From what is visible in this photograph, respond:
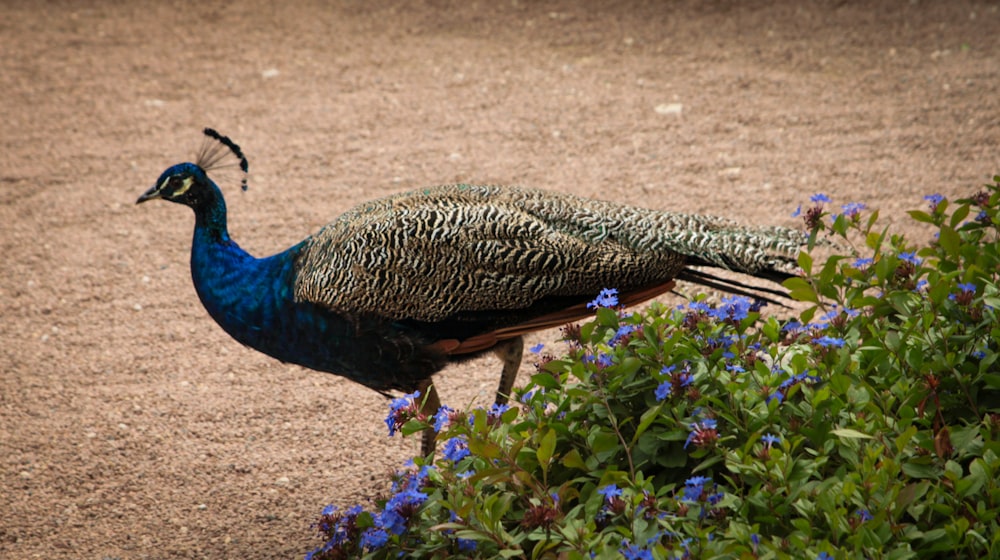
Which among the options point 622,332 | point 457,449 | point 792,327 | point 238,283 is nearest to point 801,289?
point 792,327

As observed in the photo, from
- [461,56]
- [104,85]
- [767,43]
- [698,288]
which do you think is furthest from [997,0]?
[104,85]

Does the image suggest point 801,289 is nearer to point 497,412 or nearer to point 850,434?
point 850,434

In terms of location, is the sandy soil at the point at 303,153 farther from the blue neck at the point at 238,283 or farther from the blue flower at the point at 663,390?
the blue flower at the point at 663,390

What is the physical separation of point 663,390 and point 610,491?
→ 27 centimetres

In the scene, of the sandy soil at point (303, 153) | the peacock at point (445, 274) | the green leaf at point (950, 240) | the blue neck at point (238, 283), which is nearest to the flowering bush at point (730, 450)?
the green leaf at point (950, 240)

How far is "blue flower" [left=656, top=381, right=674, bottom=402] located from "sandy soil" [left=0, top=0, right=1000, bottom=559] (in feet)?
5.14

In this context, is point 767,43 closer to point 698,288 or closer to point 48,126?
point 698,288

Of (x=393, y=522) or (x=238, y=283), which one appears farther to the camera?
(x=238, y=283)

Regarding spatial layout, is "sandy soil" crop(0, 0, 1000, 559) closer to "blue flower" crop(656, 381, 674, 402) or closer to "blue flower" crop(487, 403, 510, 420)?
"blue flower" crop(487, 403, 510, 420)

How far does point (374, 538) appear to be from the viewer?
199 cm

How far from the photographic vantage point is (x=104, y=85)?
6.75 m

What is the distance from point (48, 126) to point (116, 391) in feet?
9.52

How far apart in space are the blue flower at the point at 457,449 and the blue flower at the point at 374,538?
20cm

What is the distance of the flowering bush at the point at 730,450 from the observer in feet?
5.82
